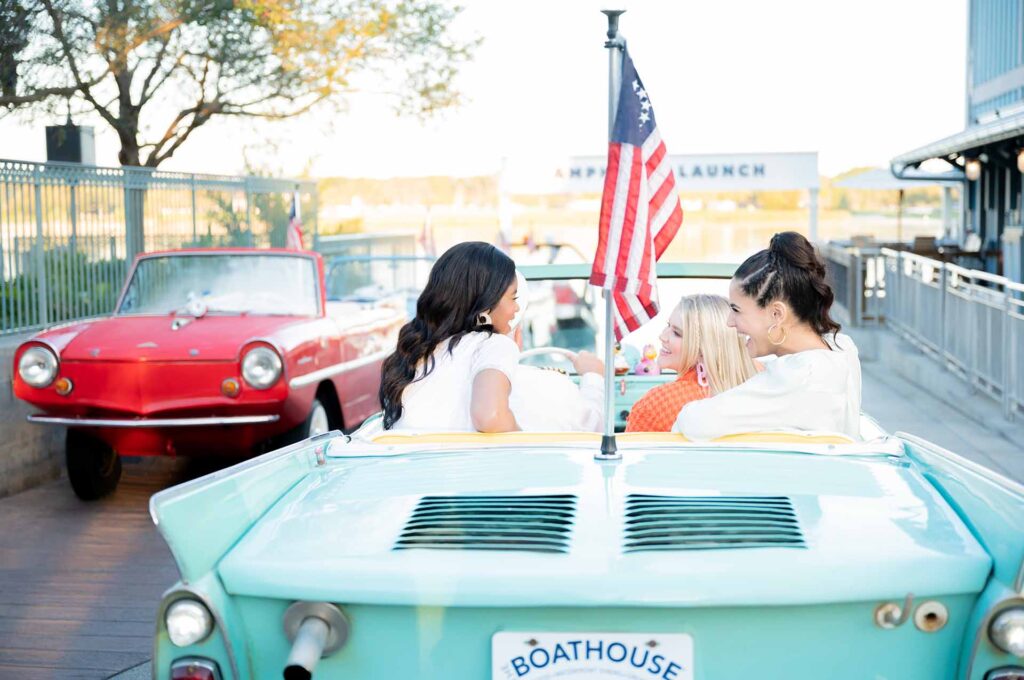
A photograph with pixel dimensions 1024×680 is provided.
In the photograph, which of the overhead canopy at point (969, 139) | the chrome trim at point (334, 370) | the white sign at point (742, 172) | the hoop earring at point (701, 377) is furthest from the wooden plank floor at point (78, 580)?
the white sign at point (742, 172)

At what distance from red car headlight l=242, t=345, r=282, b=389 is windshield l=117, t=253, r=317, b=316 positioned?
40.4 inches

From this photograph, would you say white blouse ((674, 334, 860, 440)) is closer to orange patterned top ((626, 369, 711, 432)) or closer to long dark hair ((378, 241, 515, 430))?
orange patterned top ((626, 369, 711, 432))

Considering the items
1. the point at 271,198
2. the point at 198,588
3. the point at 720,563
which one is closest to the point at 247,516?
the point at 198,588

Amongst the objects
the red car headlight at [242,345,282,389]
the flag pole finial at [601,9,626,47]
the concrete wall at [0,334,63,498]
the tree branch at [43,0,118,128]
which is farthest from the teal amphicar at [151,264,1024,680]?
the tree branch at [43,0,118,128]

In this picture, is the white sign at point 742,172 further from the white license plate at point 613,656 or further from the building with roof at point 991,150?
the white license plate at point 613,656

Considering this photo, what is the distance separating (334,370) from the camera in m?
8.53

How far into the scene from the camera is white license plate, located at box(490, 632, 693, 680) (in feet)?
7.67

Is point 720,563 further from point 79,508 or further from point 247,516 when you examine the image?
point 79,508

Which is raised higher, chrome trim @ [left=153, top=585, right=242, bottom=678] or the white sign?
the white sign

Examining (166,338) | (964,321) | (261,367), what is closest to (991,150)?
(964,321)

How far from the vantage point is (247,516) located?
2.78 metres

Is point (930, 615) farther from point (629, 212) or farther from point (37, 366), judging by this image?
point (37, 366)

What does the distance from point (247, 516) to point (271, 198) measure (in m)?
13.2

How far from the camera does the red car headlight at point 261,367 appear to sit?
24.7ft
